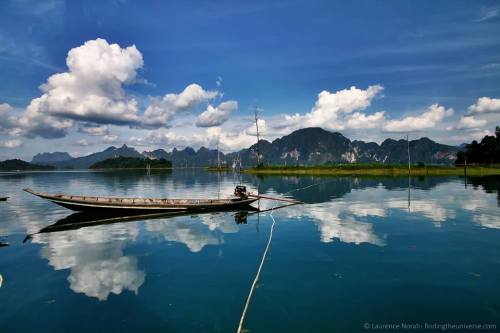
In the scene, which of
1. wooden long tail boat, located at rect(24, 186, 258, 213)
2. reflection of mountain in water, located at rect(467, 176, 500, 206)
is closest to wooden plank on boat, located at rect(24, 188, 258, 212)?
wooden long tail boat, located at rect(24, 186, 258, 213)

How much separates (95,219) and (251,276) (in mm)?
21222

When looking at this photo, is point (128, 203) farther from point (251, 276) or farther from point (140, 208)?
point (251, 276)

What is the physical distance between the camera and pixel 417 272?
44.9 ft

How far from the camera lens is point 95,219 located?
93.7 ft

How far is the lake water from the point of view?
993cm

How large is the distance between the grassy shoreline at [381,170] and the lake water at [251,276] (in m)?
80.2

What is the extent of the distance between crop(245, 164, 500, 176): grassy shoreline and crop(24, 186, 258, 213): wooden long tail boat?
268ft

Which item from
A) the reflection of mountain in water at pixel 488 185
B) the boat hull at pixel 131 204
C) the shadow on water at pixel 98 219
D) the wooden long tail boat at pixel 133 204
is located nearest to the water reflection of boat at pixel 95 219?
the shadow on water at pixel 98 219

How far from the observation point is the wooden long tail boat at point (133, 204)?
28.9 meters

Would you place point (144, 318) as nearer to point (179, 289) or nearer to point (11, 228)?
point (179, 289)

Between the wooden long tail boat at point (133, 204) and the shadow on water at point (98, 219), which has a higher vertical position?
the wooden long tail boat at point (133, 204)

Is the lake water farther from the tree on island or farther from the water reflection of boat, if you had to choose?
the tree on island

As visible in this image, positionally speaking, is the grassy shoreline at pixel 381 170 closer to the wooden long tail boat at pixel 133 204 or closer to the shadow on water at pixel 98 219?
the wooden long tail boat at pixel 133 204

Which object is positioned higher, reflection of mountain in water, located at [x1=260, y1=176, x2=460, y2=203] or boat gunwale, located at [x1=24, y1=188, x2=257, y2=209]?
boat gunwale, located at [x1=24, y1=188, x2=257, y2=209]
